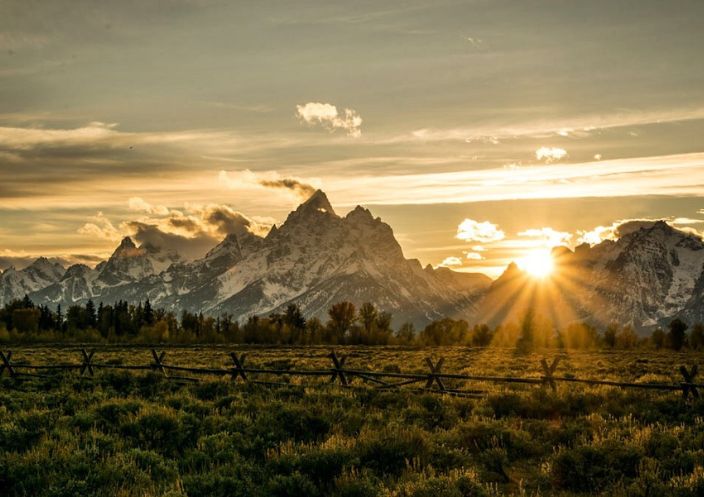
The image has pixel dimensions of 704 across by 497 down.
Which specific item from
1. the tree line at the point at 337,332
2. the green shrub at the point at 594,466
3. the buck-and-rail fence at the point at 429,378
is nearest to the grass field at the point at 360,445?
the green shrub at the point at 594,466

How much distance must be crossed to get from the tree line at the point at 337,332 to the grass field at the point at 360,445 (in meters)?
77.6

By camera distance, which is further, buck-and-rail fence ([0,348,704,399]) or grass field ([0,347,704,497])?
buck-and-rail fence ([0,348,704,399])

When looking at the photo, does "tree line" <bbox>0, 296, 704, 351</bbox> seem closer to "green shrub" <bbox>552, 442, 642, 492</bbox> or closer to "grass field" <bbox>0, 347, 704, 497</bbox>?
"grass field" <bbox>0, 347, 704, 497</bbox>

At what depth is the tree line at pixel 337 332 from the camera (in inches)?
4262

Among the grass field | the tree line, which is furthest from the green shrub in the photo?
the tree line

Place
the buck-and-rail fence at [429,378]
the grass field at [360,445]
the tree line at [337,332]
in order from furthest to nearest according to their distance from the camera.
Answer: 1. the tree line at [337,332]
2. the buck-and-rail fence at [429,378]
3. the grass field at [360,445]

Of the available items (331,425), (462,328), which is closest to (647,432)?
(331,425)

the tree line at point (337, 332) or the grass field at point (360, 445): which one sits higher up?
the grass field at point (360, 445)

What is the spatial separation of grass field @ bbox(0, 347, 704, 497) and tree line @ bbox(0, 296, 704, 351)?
77.6 meters

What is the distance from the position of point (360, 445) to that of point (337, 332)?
103999mm

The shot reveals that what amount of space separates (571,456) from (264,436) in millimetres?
6532

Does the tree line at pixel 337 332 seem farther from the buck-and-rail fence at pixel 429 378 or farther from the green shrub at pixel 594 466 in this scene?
the green shrub at pixel 594 466

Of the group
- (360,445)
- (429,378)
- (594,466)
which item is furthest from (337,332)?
(594,466)

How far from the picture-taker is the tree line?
108 m
